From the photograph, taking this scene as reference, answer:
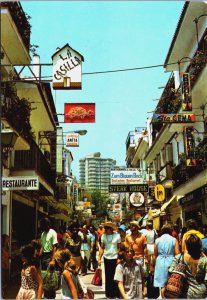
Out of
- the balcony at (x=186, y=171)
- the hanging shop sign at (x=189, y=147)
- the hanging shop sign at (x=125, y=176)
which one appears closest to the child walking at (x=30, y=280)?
the balcony at (x=186, y=171)

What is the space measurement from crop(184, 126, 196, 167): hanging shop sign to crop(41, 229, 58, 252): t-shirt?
7981 millimetres

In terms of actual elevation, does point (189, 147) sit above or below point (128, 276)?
above

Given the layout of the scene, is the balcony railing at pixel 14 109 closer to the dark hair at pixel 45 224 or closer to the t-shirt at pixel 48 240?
the dark hair at pixel 45 224

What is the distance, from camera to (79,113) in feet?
44.7

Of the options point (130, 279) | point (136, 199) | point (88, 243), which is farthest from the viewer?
point (136, 199)

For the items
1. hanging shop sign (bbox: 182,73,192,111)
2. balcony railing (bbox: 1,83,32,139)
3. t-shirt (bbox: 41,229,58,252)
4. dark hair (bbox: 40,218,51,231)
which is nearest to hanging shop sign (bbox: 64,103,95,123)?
balcony railing (bbox: 1,83,32,139)

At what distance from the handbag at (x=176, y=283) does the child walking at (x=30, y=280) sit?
1.69 metres

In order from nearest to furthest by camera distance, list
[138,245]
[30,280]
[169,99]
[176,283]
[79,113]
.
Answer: [176,283] < [30,280] < [138,245] < [79,113] < [169,99]

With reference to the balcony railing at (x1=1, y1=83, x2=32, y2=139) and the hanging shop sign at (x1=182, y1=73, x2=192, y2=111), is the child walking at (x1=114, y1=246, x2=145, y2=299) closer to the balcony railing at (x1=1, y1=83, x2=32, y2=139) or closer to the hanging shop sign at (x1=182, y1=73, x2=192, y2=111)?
the balcony railing at (x1=1, y1=83, x2=32, y2=139)

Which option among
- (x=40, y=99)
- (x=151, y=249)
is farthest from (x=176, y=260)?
(x=40, y=99)

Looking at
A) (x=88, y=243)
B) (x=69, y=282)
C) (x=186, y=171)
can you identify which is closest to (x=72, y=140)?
(x=186, y=171)

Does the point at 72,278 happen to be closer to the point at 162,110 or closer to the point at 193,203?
the point at 193,203

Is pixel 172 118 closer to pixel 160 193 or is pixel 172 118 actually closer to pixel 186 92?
pixel 186 92

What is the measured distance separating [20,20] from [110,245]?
26.6ft
